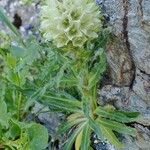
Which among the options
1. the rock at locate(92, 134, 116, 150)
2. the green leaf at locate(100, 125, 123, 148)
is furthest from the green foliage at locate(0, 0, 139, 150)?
the rock at locate(92, 134, 116, 150)

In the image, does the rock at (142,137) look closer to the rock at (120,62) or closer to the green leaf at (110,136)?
the green leaf at (110,136)

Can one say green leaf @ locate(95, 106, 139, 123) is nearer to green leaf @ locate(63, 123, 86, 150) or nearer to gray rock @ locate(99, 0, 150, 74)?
green leaf @ locate(63, 123, 86, 150)

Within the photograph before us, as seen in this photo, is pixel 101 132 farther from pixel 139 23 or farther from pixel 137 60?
pixel 139 23

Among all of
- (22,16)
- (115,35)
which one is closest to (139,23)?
(115,35)

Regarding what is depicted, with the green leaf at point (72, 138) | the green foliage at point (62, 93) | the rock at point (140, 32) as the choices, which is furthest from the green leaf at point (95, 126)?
the rock at point (140, 32)

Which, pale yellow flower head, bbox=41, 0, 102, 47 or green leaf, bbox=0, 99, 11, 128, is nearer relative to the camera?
pale yellow flower head, bbox=41, 0, 102, 47

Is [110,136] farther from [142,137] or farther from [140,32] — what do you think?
[140,32]

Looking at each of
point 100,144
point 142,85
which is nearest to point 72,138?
point 100,144
